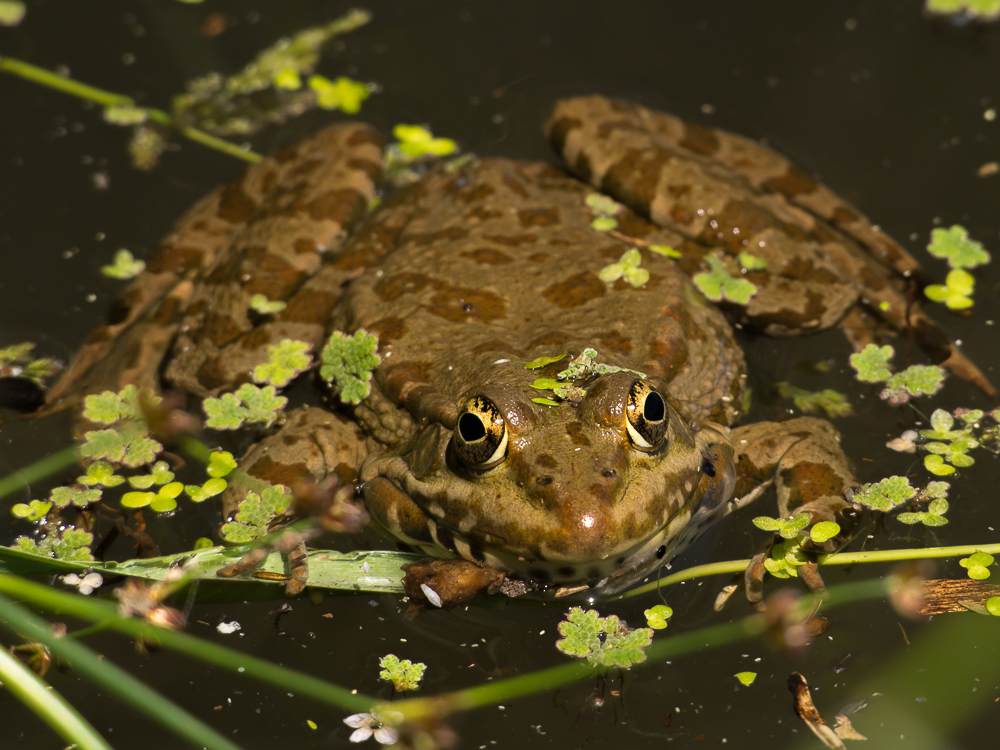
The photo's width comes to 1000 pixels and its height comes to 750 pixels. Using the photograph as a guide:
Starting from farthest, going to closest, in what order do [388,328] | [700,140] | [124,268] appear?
[124,268]
[700,140]
[388,328]

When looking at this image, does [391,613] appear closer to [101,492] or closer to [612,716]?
[612,716]

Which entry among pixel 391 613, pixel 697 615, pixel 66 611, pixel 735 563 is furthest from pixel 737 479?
pixel 66 611

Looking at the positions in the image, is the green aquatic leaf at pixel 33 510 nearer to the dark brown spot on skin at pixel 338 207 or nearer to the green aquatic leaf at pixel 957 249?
the dark brown spot on skin at pixel 338 207

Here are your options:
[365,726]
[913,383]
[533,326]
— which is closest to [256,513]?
[365,726]

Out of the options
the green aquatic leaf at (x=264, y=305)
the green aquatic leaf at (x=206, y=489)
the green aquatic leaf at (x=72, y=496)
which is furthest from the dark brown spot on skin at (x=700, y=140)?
the green aquatic leaf at (x=72, y=496)

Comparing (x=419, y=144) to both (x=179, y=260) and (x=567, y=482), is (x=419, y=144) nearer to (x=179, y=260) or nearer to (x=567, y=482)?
(x=179, y=260)

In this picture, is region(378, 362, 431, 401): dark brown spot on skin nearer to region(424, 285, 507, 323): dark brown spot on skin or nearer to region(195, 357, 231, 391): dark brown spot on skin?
region(424, 285, 507, 323): dark brown spot on skin
